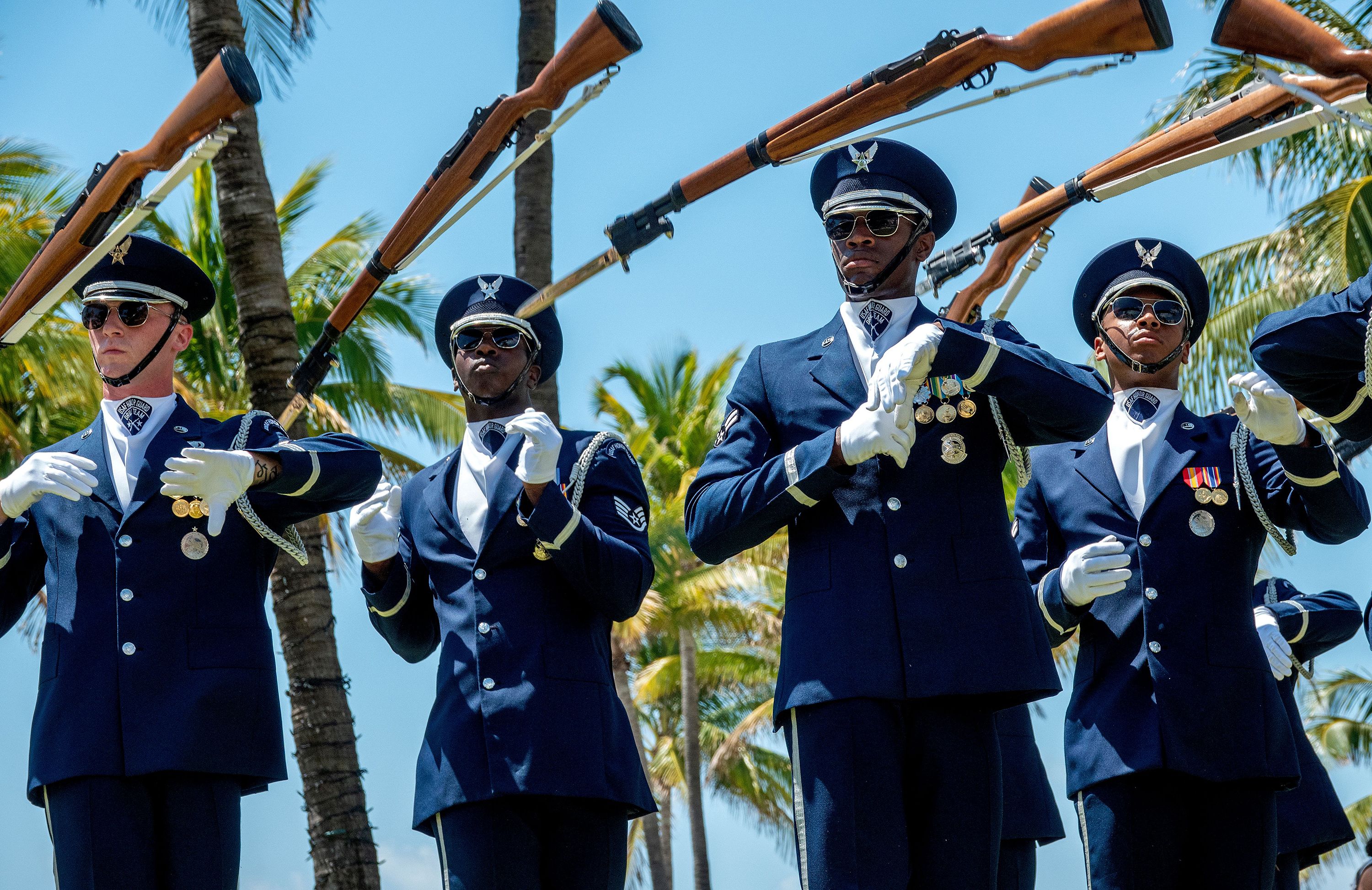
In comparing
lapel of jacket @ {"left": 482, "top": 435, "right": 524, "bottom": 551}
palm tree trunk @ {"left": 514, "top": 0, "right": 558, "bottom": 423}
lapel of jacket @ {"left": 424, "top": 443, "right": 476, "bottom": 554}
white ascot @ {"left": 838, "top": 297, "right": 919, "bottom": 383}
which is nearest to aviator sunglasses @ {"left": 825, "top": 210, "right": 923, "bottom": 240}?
white ascot @ {"left": 838, "top": 297, "right": 919, "bottom": 383}

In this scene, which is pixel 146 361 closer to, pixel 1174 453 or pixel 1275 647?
pixel 1174 453

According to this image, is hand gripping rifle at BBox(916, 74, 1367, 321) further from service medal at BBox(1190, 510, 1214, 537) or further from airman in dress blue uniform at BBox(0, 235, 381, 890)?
airman in dress blue uniform at BBox(0, 235, 381, 890)

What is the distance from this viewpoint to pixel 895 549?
4.78 metres

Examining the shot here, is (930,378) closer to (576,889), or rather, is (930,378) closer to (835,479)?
(835,479)

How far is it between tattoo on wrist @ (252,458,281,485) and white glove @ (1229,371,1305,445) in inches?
120

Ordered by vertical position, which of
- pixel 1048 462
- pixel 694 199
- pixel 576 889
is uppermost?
pixel 694 199

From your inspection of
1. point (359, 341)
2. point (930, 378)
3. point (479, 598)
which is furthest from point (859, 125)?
point (359, 341)

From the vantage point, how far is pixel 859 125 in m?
5.87

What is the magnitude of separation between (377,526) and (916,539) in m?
1.86

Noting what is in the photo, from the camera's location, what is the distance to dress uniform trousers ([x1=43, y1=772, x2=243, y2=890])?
5.11 m

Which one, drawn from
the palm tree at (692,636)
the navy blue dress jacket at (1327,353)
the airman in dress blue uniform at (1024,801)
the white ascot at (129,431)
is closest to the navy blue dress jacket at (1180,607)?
the navy blue dress jacket at (1327,353)

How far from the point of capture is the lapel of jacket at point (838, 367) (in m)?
5.05

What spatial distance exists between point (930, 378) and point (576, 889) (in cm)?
191

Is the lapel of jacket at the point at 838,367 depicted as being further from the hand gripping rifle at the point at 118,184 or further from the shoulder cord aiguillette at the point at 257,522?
the hand gripping rifle at the point at 118,184
